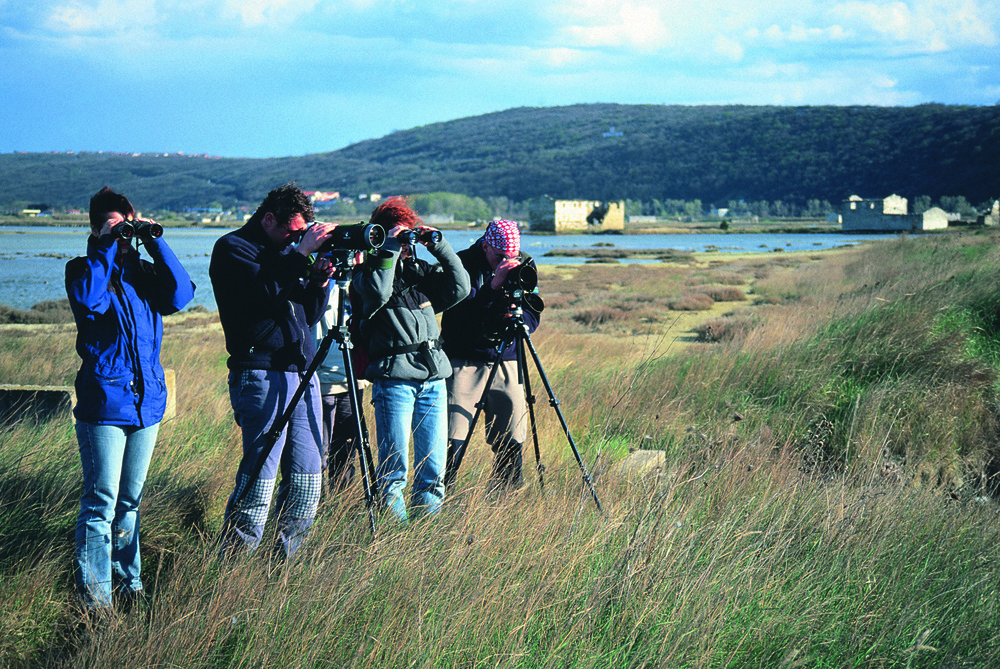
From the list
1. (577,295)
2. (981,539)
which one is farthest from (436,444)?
(577,295)

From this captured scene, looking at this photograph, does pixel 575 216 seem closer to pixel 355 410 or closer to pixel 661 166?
pixel 661 166

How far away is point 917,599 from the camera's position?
3160 mm

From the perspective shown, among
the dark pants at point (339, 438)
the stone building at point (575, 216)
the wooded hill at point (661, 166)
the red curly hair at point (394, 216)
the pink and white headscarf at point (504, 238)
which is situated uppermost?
the wooded hill at point (661, 166)

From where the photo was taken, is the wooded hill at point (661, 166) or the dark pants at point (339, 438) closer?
the dark pants at point (339, 438)

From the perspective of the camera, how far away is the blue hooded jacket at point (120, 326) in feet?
9.19

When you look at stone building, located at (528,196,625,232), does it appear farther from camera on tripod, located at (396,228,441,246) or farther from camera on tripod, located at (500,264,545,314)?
camera on tripod, located at (396,228,441,246)

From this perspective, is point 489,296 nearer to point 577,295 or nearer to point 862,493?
point 862,493

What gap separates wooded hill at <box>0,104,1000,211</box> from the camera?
11388cm

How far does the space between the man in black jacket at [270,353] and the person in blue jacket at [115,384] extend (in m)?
0.24

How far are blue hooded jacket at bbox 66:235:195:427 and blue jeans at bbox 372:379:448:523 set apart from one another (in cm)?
100

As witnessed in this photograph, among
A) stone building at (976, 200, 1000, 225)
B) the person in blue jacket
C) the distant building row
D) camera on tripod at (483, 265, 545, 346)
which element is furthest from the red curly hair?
the distant building row

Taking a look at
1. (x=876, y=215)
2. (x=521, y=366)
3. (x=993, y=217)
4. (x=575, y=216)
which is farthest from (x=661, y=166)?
(x=521, y=366)

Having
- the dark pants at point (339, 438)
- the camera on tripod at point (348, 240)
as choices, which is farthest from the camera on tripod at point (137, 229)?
the dark pants at point (339, 438)

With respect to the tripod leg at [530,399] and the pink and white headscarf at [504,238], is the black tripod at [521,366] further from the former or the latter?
the pink and white headscarf at [504,238]
